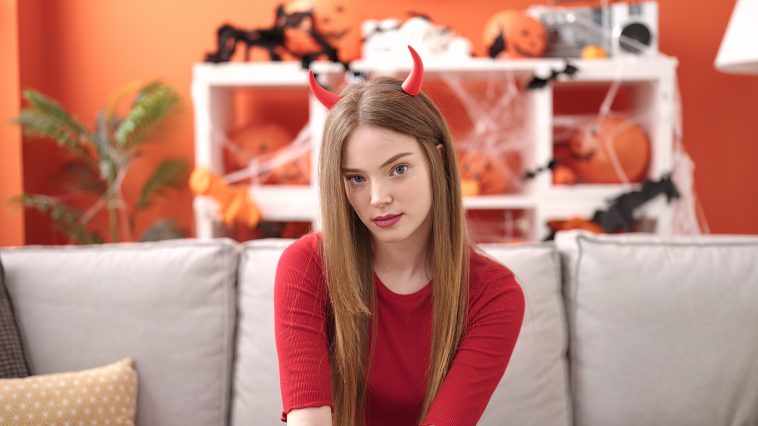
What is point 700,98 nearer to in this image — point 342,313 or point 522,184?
point 522,184

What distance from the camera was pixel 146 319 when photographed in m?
1.77

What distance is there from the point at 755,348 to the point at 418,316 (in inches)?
34.7

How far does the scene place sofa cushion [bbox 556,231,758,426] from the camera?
1.71 meters

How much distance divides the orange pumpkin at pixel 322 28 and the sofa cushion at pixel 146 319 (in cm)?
119

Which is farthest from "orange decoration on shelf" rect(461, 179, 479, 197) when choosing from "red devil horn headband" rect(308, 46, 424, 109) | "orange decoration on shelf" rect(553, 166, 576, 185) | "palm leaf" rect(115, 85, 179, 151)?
"red devil horn headband" rect(308, 46, 424, 109)

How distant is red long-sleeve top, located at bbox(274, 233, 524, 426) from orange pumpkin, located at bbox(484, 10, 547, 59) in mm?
1502

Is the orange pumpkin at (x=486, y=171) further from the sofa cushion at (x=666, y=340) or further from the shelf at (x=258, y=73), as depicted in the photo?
the sofa cushion at (x=666, y=340)

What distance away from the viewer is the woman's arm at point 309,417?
1.21m

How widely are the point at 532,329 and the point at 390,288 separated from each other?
0.52 meters

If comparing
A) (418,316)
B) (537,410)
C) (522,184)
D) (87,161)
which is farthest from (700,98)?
(87,161)

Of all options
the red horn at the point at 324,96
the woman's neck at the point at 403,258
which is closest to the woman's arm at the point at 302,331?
the woman's neck at the point at 403,258

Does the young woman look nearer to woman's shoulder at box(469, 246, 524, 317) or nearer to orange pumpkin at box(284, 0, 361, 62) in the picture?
woman's shoulder at box(469, 246, 524, 317)

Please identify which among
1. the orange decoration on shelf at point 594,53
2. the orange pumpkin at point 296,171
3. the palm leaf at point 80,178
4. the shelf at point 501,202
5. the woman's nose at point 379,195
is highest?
the orange decoration on shelf at point 594,53

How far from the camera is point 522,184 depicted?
2916 millimetres
